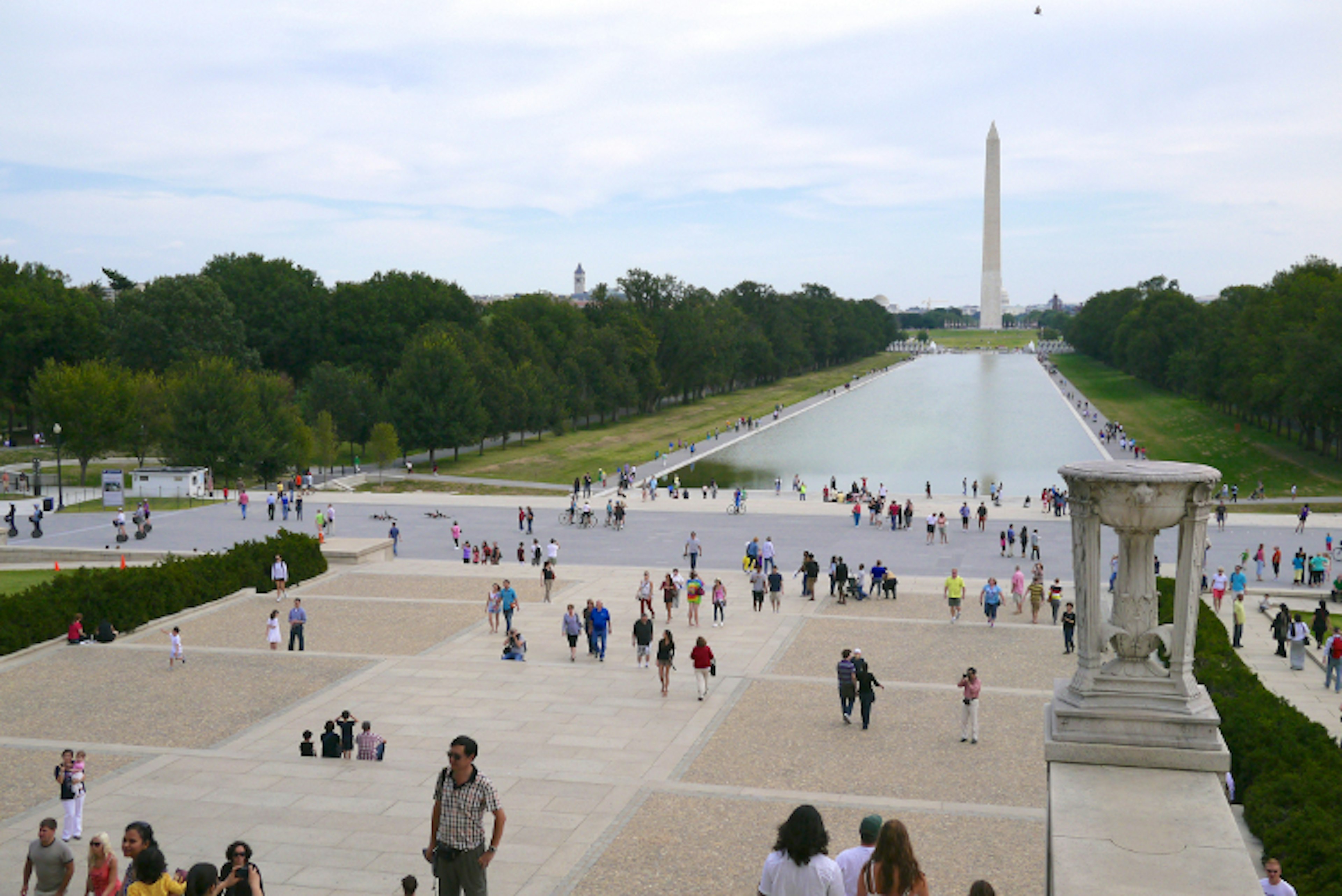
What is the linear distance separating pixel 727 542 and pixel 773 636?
15.2 m

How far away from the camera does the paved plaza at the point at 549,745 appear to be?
12711 mm

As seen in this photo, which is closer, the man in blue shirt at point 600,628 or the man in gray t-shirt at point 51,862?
the man in gray t-shirt at point 51,862

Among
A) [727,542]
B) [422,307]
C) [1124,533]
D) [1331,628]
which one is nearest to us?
[1124,533]

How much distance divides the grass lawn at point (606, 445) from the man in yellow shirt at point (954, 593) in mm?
35465

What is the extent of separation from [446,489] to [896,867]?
5134 cm

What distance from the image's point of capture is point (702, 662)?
19.1m

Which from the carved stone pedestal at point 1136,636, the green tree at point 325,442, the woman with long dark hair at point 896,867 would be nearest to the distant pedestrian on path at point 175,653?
the carved stone pedestal at point 1136,636

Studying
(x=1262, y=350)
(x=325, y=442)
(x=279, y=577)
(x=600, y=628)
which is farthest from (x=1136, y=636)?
(x=1262, y=350)

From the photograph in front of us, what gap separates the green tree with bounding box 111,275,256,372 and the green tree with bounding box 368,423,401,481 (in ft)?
60.9

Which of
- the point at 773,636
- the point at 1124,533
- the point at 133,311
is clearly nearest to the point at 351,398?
the point at 133,311

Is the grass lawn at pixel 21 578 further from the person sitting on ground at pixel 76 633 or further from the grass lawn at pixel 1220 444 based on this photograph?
the grass lawn at pixel 1220 444

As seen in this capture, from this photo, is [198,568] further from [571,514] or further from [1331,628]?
[1331,628]

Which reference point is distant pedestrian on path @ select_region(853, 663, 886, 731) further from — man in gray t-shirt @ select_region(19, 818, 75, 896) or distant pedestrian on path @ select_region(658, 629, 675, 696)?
man in gray t-shirt @ select_region(19, 818, 75, 896)

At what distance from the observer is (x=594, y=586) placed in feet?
102
